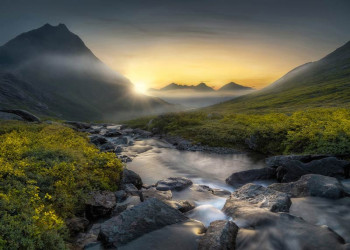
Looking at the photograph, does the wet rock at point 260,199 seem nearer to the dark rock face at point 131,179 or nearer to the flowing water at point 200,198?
the flowing water at point 200,198

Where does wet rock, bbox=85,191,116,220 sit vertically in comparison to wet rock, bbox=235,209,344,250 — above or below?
above

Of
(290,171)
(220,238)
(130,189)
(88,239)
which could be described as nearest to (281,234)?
(220,238)

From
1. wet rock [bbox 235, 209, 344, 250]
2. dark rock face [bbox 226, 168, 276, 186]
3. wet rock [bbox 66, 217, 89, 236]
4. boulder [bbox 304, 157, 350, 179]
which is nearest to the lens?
wet rock [bbox 235, 209, 344, 250]

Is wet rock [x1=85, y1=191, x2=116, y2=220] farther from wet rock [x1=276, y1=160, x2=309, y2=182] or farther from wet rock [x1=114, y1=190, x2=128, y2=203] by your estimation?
wet rock [x1=276, y1=160, x2=309, y2=182]

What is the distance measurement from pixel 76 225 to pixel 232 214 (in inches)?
357

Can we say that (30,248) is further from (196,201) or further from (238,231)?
(196,201)

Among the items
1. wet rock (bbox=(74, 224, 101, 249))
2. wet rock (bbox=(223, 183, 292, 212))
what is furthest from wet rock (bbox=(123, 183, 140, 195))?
wet rock (bbox=(223, 183, 292, 212))

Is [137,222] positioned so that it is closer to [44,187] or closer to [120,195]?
[120,195]

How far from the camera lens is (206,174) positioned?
27.9 m

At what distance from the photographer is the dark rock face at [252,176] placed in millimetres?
22688

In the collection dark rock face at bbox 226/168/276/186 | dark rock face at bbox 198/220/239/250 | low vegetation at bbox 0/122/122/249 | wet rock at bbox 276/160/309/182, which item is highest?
low vegetation at bbox 0/122/122/249

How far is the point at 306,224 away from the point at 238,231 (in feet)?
11.6

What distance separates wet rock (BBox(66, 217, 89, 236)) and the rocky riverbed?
0.05 metres

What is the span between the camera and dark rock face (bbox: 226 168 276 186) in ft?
74.4
